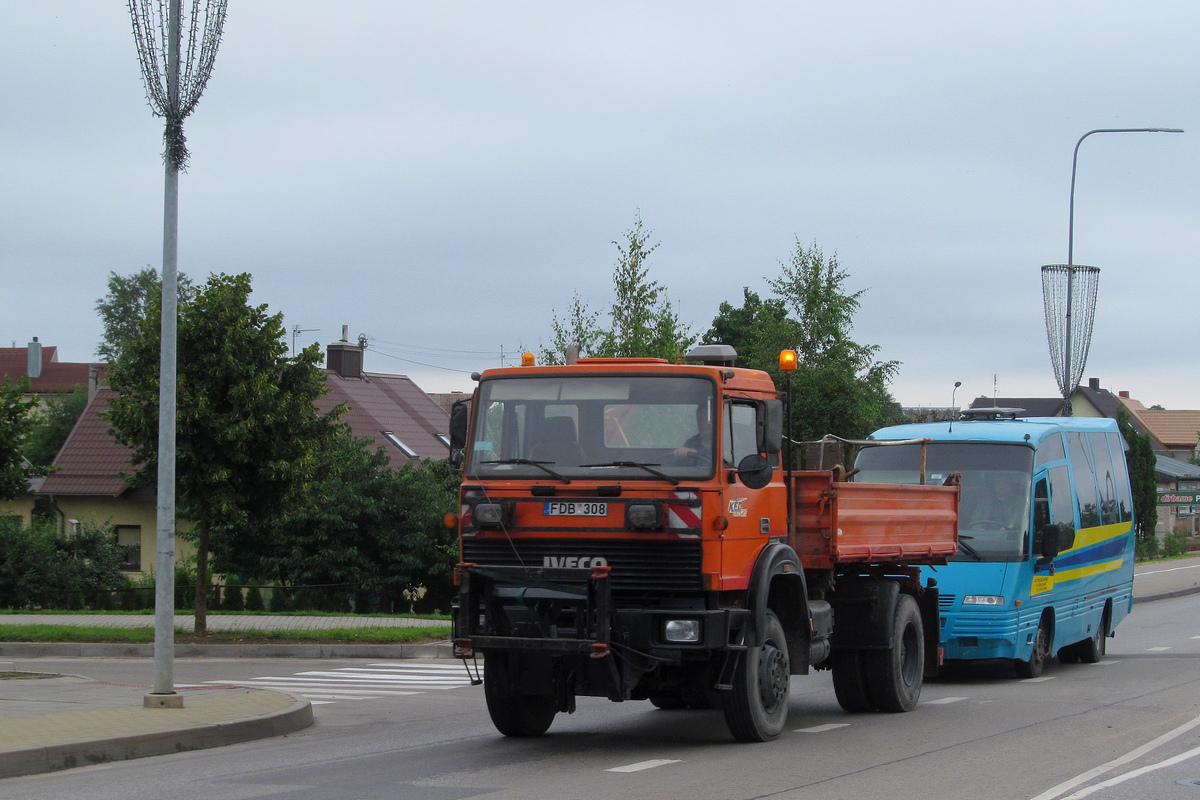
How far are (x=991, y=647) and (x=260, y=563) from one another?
19877 millimetres

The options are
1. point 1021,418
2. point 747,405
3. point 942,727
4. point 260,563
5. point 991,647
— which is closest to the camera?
point 747,405

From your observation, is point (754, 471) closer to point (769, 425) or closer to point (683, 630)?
point (769, 425)

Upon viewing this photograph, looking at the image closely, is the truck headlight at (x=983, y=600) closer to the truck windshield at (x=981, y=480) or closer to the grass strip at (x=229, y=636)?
the truck windshield at (x=981, y=480)

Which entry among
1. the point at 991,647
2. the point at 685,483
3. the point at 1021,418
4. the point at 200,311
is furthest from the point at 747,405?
the point at 200,311

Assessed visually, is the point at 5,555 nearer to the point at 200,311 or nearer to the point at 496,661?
the point at 200,311

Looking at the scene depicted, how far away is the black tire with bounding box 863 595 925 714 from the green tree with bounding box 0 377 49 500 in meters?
19.3

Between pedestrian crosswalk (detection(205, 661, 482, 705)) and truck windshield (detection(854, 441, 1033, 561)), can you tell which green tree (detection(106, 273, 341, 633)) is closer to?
pedestrian crosswalk (detection(205, 661, 482, 705))

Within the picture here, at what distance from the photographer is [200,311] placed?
19.7m

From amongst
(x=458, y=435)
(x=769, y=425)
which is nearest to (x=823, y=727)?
(x=769, y=425)

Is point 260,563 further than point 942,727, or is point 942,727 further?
point 260,563

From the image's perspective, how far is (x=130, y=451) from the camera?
35125mm

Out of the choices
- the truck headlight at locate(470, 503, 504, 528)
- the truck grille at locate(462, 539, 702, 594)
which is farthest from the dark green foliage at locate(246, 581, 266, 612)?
the truck grille at locate(462, 539, 702, 594)

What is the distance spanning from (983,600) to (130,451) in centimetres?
2682

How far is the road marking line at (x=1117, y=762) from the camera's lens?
316 inches
